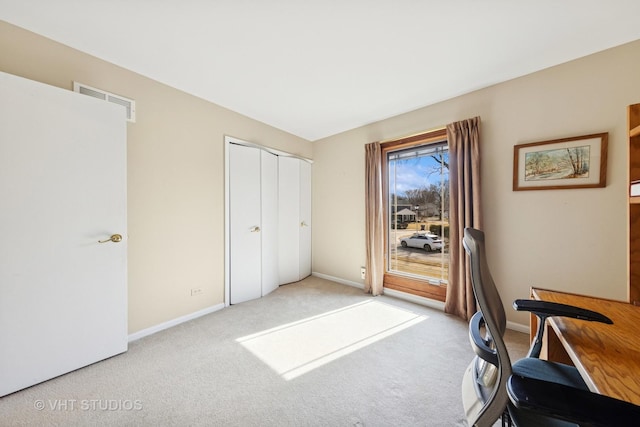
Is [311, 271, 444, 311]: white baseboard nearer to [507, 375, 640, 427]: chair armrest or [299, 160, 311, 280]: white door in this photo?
[299, 160, 311, 280]: white door

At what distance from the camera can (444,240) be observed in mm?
2928

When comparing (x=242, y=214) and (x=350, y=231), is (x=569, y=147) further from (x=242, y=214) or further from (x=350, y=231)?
(x=242, y=214)

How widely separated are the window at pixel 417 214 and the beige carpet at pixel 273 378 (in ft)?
2.09

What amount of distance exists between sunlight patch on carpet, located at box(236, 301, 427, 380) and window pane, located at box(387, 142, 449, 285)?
706 millimetres

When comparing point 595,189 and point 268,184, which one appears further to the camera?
point 268,184

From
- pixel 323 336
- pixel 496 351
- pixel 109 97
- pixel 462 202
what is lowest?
pixel 323 336

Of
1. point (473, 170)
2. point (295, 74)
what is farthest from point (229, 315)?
point (473, 170)

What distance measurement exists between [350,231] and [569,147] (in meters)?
2.62

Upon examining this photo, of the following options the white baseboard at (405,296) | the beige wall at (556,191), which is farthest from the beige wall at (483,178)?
the white baseboard at (405,296)

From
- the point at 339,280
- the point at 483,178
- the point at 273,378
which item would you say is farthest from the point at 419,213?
the point at 273,378

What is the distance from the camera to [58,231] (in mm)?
1669

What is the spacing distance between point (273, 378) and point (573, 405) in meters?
1.67

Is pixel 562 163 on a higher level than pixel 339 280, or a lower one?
higher

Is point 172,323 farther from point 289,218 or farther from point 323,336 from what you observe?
point 289,218
